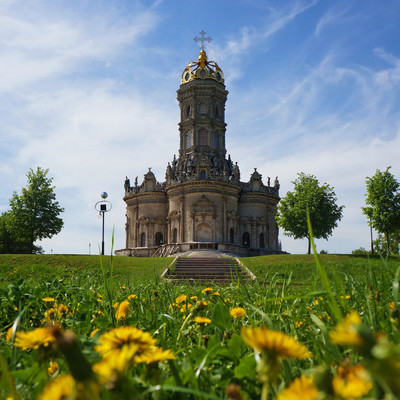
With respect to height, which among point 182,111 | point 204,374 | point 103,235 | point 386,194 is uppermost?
point 182,111

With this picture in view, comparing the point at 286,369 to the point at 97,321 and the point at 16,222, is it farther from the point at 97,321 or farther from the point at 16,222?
the point at 16,222

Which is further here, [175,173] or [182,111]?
[182,111]

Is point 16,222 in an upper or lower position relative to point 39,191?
lower

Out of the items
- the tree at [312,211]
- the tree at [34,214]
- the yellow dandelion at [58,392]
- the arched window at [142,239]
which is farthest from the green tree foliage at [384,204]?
the yellow dandelion at [58,392]

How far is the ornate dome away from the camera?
5044 cm

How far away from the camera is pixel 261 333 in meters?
1.09

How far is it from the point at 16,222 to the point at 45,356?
43.2 m

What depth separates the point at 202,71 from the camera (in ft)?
166

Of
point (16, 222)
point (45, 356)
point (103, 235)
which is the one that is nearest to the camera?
point (45, 356)

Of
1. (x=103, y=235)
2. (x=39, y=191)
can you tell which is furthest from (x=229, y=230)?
(x=39, y=191)

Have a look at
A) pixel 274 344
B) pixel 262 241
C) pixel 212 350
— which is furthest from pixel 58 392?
pixel 262 241

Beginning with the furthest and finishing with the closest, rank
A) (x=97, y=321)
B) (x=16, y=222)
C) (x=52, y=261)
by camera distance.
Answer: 1. (x=16, y=222)
2. (x=52, y=261)
3. (x=97, y=321)

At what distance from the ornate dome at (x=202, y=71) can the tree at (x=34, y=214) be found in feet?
74.0

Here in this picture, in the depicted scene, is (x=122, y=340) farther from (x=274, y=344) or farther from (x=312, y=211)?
(x=312, y=211)
